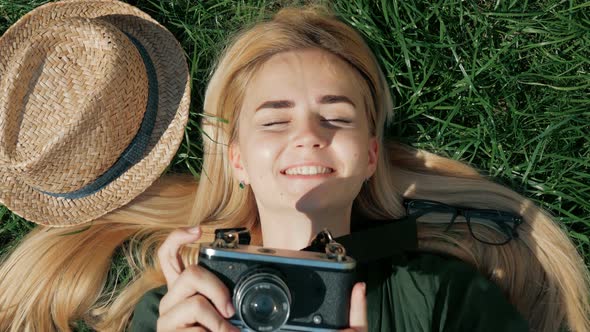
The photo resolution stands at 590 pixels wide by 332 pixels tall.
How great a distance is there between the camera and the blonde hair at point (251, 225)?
9.84 ft

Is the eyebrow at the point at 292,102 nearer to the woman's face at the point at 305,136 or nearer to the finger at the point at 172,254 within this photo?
the woman's face at the point at 305,136

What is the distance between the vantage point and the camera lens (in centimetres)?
201

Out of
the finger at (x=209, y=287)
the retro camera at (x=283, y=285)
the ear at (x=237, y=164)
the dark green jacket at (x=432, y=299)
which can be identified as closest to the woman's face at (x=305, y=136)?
the ear at (x=237, y=164)

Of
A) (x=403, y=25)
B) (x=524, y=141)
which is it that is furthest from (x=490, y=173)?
(x=403, y=25)

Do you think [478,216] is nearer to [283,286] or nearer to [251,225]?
[251,225]

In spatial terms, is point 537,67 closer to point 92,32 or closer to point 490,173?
point 490,173

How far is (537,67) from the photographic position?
3213 millimetres

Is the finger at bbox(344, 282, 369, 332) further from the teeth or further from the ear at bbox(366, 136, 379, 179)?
the ear at bbox(366, 136, 379, 179)

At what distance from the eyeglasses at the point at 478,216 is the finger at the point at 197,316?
49.1 inches

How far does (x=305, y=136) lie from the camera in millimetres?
2568

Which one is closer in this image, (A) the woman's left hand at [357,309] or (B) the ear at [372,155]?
(A) the woman's left hand at [357,309]

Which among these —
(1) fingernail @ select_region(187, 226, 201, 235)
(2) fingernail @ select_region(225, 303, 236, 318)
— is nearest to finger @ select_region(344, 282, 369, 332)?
(2) fingernail @ select_region(225, 303, 236, 318)

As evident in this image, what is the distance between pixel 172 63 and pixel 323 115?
88 cm

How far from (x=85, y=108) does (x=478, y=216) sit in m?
1.62
